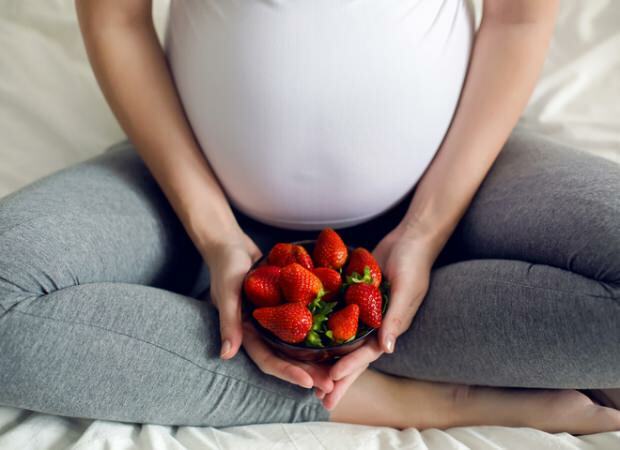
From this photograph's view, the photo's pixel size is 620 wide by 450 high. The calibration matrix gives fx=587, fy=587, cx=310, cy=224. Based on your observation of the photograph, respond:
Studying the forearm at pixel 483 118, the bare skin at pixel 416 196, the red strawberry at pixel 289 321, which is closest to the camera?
the red strawberry at pixel 289 321

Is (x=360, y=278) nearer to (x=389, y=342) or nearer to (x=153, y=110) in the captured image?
(x=389, y=342)

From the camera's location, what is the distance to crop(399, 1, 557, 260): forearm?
0.92 metres

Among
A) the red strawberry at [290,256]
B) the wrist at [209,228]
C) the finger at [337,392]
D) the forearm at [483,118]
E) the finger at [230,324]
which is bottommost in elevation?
the finger at [337,392]

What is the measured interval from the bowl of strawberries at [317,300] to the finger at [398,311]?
11 mm

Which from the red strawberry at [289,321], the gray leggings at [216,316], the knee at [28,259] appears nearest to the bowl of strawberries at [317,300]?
the red strawberry at [289,321]

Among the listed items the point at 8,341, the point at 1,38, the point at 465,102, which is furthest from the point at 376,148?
the point at 1,38

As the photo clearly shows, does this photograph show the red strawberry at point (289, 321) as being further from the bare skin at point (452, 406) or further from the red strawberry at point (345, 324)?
the bare skin at point (452, 406)

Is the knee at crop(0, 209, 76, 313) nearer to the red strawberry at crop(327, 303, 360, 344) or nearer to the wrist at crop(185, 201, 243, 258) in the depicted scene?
the wrist at crop(185, 201, 243, 258)

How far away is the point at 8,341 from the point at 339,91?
542mm

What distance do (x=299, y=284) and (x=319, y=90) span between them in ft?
0.96

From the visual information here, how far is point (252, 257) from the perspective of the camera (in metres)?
0.92

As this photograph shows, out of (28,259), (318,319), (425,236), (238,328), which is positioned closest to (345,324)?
(318,319)

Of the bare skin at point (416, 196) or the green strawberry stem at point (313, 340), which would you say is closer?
the green strawberry stem at point (313, 340)

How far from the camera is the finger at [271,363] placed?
74cm
